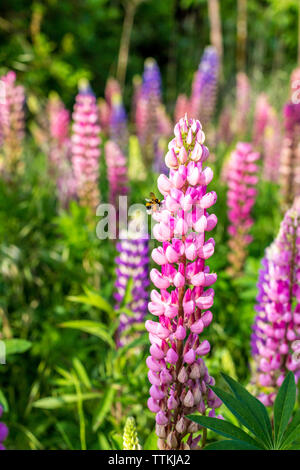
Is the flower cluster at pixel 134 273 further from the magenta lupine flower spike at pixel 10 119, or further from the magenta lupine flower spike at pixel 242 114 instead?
the magenta lupine flower spike at pixel 242 114

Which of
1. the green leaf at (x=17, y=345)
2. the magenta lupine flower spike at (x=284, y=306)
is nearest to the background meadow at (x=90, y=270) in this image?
the green leaf at (x=17, y=345)

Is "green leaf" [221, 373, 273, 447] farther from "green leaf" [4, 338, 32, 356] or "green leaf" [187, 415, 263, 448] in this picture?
"green leaf" [4, 338, 32, 356]

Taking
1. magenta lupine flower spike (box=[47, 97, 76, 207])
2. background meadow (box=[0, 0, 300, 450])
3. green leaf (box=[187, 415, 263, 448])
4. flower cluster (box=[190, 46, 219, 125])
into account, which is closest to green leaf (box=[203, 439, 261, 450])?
green leaf (box=[187, 415, 263, 448])

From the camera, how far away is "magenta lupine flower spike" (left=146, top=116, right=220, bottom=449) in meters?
1.06

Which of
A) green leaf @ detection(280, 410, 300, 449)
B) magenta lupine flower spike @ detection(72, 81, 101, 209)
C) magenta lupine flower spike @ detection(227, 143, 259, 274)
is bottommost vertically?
green leaf @ detection(280, 410, 300, 449)

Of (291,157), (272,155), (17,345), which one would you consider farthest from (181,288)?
(272,155)

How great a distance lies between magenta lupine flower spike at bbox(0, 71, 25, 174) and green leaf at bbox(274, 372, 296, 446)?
2.92 metres

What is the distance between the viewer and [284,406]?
1.11 metres

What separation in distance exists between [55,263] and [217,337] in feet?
3.43

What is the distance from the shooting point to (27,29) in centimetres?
914

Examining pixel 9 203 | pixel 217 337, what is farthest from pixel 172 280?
pixel 9 203

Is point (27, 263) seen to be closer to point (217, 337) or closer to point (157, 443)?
point (217, 337)

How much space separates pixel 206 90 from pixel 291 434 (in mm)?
4671

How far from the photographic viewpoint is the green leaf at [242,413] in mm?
1037
